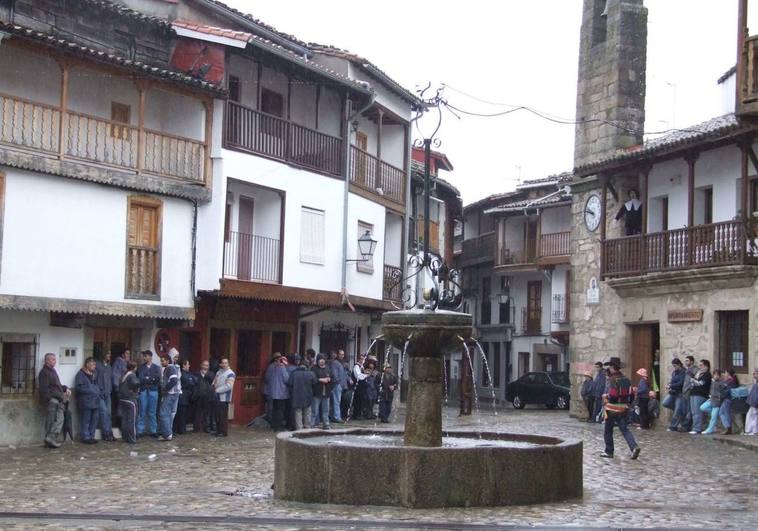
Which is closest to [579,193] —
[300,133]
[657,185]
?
[657,185]

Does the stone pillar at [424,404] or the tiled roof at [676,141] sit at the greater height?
the tiled roof at [676,141]

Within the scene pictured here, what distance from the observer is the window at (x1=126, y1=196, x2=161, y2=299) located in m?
22.2

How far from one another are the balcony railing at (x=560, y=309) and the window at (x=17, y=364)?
29622 mm

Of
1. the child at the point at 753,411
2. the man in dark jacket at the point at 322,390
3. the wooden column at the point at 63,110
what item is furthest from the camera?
the man in dark jacket at the point at 322,390

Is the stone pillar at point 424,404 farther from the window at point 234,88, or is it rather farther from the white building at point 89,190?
the window at point 234,88

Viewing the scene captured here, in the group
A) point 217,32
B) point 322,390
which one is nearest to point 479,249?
point 322,390

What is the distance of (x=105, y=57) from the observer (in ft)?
68.7

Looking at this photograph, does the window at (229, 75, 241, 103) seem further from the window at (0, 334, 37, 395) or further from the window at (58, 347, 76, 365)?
the window at (0, 334, 37, 395)

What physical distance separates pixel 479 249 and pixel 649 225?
26.2 metres

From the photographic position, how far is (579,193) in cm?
3206

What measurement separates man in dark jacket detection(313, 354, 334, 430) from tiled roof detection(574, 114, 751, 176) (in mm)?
8619

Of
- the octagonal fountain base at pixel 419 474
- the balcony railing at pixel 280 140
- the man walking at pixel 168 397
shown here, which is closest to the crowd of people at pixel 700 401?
the man walking at pixel 168 397

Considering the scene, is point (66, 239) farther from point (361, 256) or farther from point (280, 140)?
point (361, 256)

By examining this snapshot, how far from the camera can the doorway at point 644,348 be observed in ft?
95.5
